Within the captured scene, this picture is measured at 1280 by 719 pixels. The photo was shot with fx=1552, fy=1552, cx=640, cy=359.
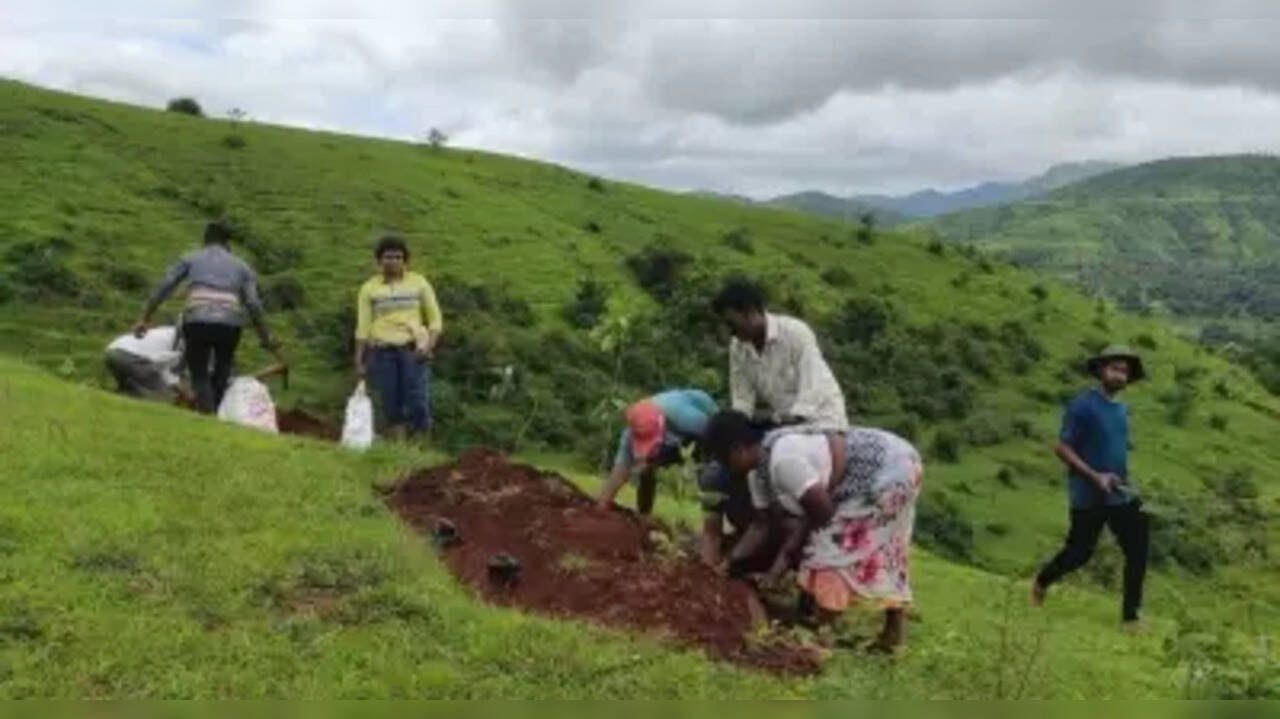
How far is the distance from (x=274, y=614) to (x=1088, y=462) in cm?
683

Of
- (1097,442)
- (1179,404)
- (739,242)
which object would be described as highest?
(739,242)

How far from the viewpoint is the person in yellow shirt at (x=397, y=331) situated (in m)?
14.9

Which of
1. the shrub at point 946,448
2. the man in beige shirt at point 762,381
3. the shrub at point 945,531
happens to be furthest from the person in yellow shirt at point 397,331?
the shrub at point 946,448

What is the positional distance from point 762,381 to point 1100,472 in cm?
352

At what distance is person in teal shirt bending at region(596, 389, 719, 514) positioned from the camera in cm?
1116

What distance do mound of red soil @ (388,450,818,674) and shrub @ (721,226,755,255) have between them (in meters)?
45.6

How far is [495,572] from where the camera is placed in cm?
968

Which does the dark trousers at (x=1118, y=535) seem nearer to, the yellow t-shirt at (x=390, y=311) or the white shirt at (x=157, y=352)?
the yellow t-shirt at (x=390, y=311)

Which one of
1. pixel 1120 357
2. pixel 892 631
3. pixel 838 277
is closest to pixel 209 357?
pixel 892 631

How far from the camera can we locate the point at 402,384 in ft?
49.7

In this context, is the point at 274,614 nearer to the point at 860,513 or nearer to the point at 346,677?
the point at 346,677

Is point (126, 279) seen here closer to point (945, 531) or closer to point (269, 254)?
point (269, 254)

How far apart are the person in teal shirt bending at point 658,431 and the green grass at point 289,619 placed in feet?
5.68

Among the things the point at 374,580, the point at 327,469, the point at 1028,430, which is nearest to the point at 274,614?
the point at 374,580
